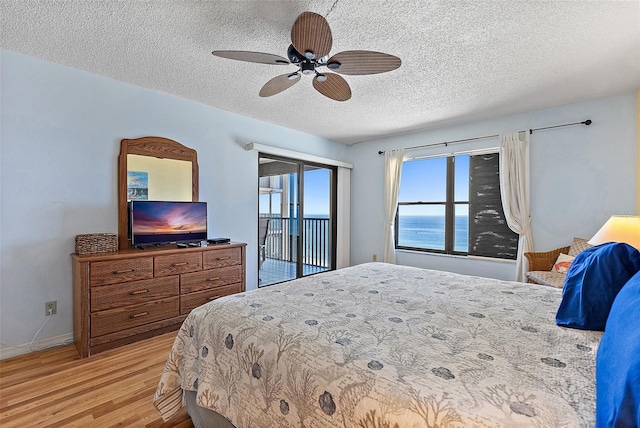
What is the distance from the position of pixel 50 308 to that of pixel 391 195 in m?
4.26

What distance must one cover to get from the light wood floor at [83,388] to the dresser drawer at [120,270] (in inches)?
23.2

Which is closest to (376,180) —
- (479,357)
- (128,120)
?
(128,120)

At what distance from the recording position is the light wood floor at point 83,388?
1637 millimetres

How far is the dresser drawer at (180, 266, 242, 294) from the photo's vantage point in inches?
115

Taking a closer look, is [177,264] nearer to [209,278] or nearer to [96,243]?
[209,278]

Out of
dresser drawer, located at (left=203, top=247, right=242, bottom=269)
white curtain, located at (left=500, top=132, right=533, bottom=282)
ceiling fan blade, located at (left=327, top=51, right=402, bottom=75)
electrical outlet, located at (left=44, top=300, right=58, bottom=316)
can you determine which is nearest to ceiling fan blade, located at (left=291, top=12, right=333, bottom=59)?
ceiling fan blade, located at (left=327, top=51, right=402, bottom=75)

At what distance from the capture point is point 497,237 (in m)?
3.88

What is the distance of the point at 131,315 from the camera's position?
2561mm

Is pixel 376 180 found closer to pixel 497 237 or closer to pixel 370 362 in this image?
pixel 497 237

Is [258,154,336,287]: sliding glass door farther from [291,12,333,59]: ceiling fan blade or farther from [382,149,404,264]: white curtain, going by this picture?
[291,12,333,59]: ceiling fan blade

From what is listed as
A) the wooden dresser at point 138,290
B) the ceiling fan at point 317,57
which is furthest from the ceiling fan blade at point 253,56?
the wooden dresser at point 138,290

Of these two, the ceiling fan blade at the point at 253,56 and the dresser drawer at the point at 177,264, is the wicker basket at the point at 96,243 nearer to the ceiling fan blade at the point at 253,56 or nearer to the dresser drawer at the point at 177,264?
the dresser drawer at the point at 177,264

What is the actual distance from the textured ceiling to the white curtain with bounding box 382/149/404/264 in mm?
1476

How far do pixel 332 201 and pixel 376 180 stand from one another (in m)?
0.86
